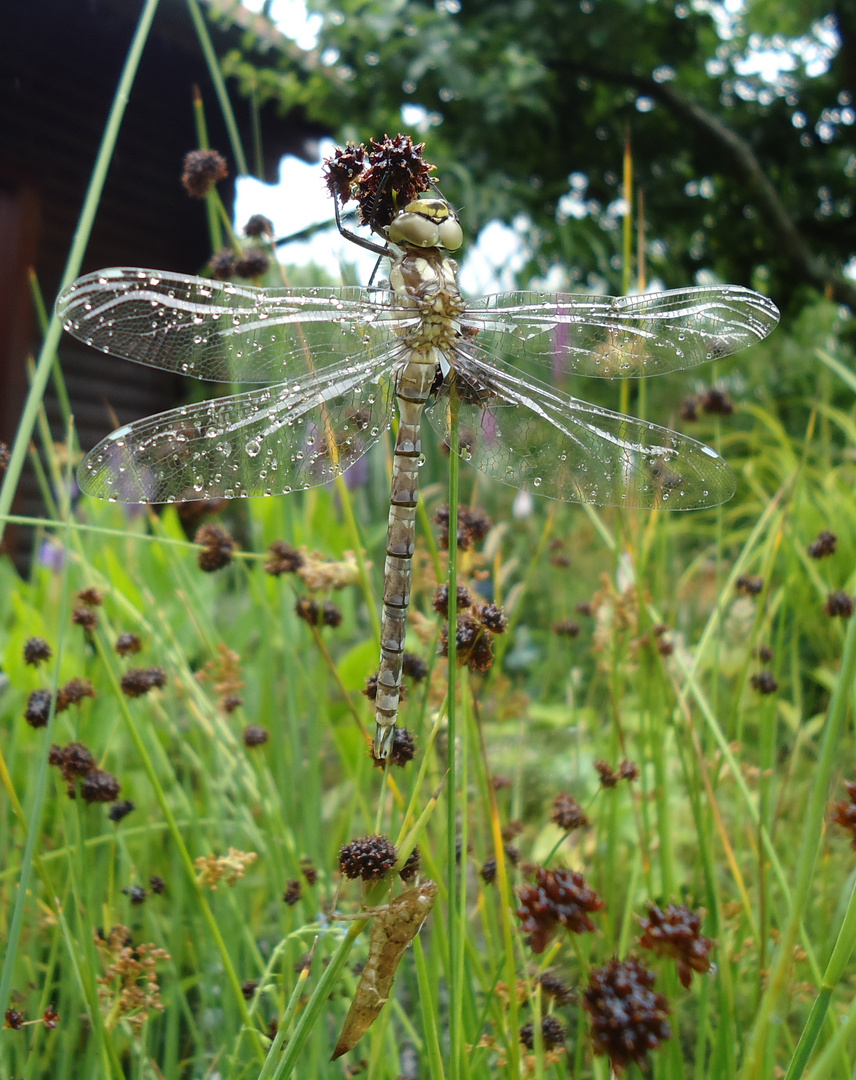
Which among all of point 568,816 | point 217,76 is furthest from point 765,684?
point 217,76

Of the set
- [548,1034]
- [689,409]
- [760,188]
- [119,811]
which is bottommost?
[548,1034]

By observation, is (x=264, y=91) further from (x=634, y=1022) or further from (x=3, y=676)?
(x=634, y=1022)

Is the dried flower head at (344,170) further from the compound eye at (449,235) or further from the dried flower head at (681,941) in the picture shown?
the dried flower head at (681,941)

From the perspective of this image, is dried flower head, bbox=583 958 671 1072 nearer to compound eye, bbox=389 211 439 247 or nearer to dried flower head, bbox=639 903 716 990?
dried flower head, bbox=639 903 716 990

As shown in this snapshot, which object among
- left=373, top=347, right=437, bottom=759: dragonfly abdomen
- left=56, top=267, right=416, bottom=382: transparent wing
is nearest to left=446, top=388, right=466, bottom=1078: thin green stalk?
left=373, top=347, right=437, bottom=759: dragonfly abdomen

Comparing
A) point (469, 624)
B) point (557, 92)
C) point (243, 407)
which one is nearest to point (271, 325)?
point (243, 407)

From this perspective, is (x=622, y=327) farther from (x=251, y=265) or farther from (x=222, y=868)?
(x=222, y=868)
